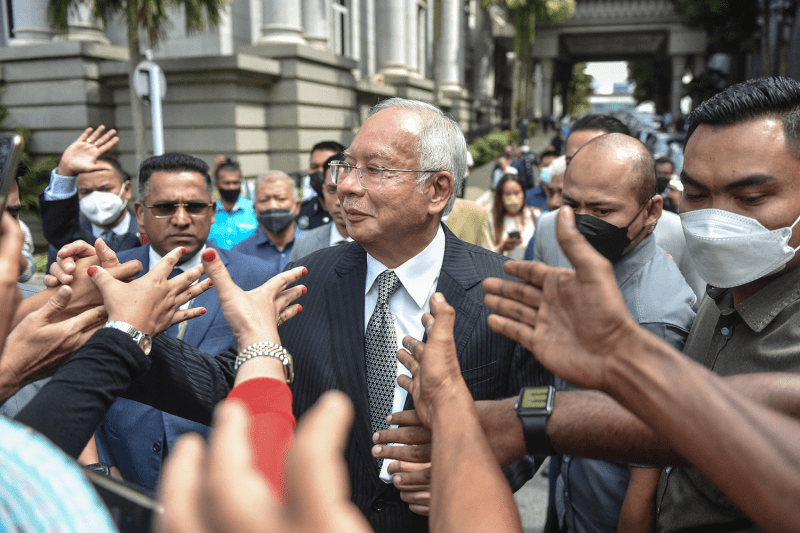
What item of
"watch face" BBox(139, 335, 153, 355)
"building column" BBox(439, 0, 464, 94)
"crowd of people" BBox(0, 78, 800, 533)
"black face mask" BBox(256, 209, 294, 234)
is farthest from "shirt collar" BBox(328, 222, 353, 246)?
"building column" BBox(439, 0, 464, 94)

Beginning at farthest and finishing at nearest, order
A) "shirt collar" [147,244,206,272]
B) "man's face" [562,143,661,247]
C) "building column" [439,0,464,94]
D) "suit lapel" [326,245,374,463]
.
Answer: "building column" [439,0,464,94], "shirt collar" [147,244,206,272], "man's face" [562,143,661,247], "suit lapel" [326,245,374,463]

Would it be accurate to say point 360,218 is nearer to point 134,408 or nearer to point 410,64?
point 134,408

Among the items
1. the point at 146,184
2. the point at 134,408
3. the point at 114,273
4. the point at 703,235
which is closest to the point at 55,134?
the point at 146,184

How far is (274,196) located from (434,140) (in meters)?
3.50

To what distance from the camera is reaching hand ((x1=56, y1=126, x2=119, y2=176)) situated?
330cm

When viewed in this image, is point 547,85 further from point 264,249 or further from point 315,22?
point 264,249

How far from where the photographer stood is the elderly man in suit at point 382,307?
80.0 inches

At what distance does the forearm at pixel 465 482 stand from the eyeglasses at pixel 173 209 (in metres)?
2.44

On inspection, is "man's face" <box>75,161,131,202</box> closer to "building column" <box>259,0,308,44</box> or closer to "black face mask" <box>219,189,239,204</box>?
"black face mask" <box>219,189,239,204</box>

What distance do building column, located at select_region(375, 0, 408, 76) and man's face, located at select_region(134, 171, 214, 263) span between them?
56.1ft

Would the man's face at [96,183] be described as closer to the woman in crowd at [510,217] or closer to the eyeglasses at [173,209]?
the eyeglasses at [173,209]

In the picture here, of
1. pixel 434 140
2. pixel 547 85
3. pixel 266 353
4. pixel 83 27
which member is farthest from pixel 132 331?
pixel 547 85

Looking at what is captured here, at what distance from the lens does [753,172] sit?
70.9 inches

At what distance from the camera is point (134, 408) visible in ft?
8.36
